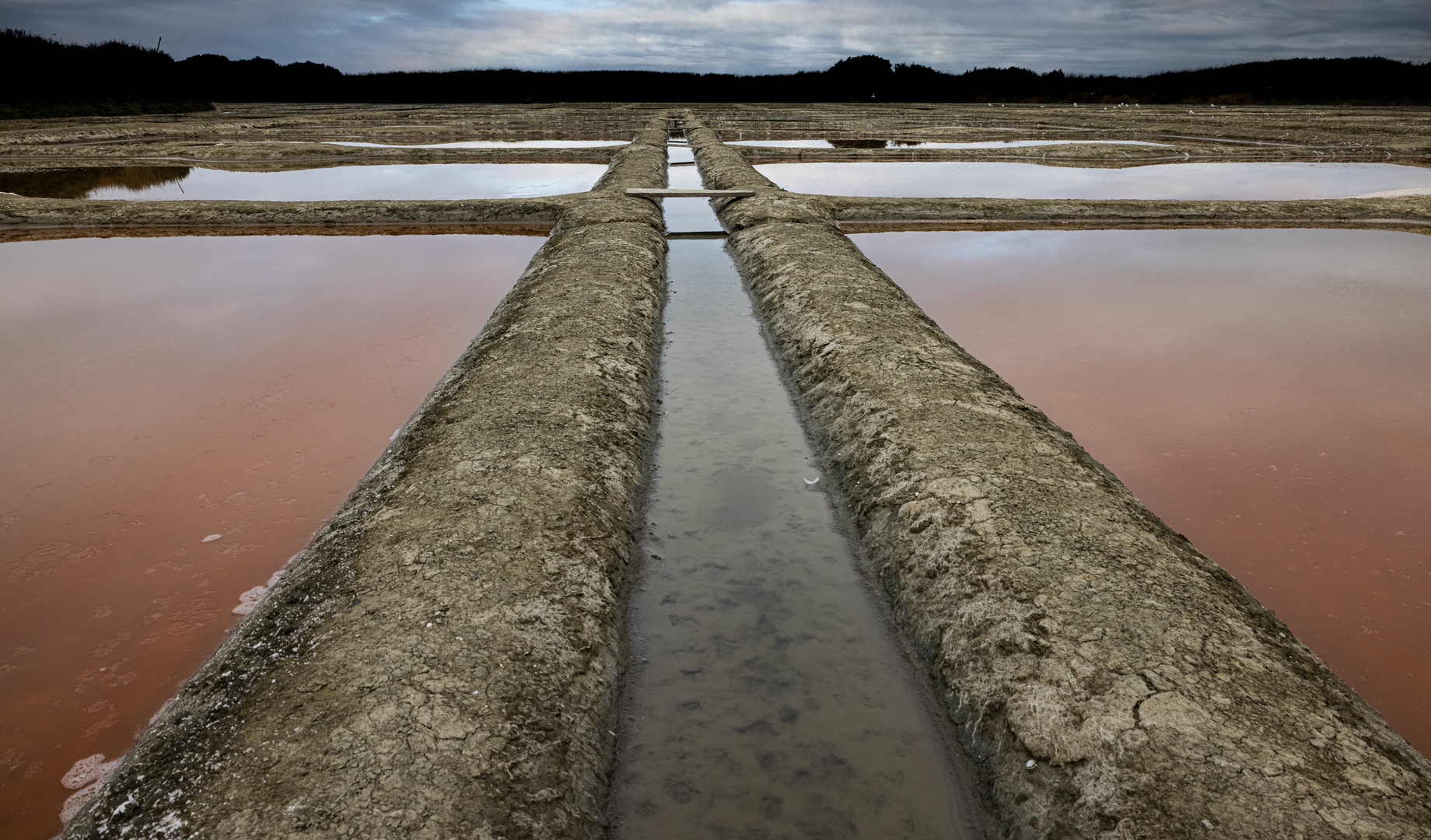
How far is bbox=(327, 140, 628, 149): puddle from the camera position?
66.9 ft

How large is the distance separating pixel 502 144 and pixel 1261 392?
20.9 metres

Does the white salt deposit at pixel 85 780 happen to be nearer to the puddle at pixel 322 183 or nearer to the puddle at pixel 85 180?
the puddle at pixel 322 183

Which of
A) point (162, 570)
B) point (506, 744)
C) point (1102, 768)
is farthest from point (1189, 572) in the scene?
point (162, 570)

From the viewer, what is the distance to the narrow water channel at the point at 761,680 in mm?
2221

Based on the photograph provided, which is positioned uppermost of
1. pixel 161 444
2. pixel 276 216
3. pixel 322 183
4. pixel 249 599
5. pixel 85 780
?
pixel 322 183

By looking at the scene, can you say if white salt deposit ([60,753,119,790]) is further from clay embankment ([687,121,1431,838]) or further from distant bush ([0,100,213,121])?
distant bush ([0,100,213,121])

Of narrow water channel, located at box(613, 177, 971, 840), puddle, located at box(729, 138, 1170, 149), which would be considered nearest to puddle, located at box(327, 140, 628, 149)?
puddle, located at box(729, 138, 1170, 149)

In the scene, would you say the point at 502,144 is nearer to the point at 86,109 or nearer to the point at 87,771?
the point at 87,771

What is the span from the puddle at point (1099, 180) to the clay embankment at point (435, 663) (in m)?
10.2

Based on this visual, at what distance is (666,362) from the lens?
5734 mm

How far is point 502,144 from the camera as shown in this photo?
21609 mm

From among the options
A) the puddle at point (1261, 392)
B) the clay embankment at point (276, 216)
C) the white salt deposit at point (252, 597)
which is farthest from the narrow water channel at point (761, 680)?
the clay embankment at point (276, 216)

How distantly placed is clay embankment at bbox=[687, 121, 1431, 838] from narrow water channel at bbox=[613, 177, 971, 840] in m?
0.19

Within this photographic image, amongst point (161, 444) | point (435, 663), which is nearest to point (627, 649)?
point (435, 663)
